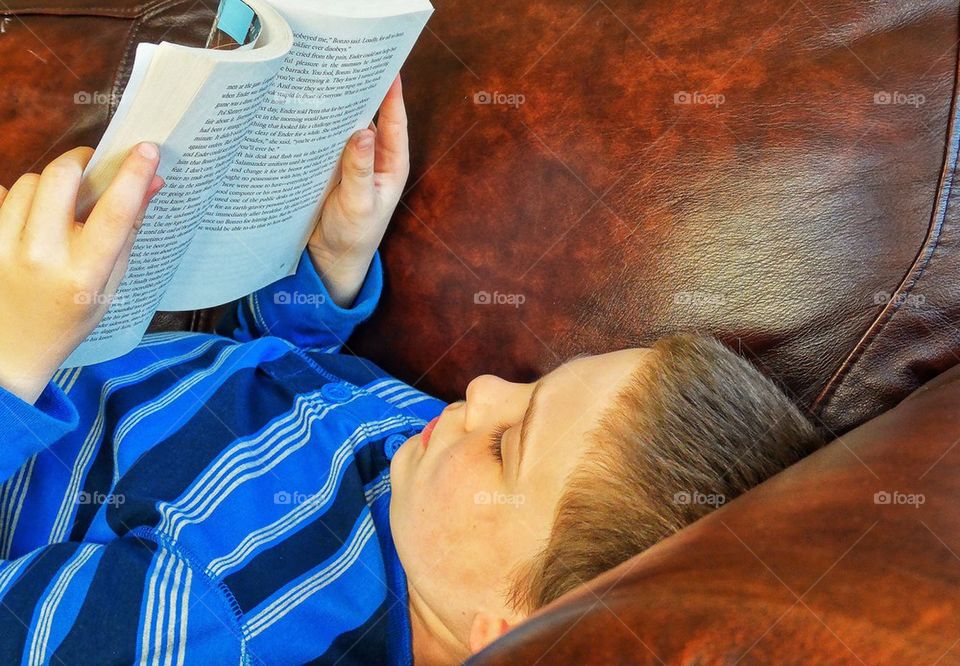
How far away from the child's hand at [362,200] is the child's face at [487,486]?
23 centimetres

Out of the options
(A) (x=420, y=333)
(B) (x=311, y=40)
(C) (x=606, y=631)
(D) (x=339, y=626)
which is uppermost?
(B) (x=311, y=40)

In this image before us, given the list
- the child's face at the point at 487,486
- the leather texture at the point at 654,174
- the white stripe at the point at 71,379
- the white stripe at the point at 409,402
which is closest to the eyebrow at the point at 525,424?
the child's face at the point at 487,486

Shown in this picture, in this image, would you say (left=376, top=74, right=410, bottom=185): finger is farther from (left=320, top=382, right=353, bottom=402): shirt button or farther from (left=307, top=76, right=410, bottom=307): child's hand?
(left=320, top=382, right=353, bottom=402): shirt button

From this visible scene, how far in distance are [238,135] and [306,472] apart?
1.08 ft

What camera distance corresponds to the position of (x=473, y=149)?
35.6 inches

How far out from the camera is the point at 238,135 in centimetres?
69

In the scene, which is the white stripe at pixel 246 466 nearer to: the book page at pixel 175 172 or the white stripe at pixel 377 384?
the white stripe at pixel 377 384

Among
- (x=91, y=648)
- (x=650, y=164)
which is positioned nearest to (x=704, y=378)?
(x=650, y=164)

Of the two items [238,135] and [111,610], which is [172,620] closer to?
[111,610]

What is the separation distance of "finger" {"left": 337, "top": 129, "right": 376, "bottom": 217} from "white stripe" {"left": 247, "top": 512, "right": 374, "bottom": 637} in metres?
0.31

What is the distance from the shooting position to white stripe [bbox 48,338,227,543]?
0.82m

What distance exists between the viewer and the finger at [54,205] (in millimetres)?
621

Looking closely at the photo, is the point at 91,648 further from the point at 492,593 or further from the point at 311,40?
the point at 311,40

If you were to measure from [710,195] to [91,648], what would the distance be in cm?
63
